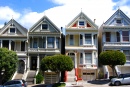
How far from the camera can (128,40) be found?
148 ft

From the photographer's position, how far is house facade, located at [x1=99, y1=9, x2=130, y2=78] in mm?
44656

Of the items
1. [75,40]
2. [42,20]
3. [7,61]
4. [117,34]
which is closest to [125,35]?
[117,34]

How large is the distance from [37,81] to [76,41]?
1048 centimetres

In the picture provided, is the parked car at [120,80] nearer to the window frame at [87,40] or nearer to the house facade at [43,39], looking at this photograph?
the window frame at [87,40]

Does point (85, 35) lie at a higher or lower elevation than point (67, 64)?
higher

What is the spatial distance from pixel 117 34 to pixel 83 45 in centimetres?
638

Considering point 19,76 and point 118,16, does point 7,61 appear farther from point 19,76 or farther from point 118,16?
point 118,16

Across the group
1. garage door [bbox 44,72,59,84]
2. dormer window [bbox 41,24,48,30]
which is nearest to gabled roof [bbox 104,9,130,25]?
dormer window [bbox 41,24,48,30]

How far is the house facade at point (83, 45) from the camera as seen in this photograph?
145ft

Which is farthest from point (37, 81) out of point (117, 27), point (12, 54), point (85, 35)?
point (117, 27)

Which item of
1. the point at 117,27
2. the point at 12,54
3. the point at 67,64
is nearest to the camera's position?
the point at 67,64

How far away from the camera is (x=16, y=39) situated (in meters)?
45.1

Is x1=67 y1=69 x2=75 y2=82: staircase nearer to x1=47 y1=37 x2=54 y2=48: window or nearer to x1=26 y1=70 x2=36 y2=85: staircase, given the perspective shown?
x1=26 y1=70 x2=36 y2=85: staircase

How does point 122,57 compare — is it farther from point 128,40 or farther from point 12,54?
point 12,54
